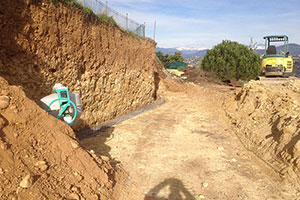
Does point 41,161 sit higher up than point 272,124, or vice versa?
point 41,161

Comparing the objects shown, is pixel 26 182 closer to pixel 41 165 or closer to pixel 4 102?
pixel 41 165

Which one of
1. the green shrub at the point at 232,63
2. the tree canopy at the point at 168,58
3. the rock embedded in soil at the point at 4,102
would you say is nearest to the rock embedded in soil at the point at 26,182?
the rock embedded in soil at the point at 4,102

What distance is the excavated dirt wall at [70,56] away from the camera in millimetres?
4914

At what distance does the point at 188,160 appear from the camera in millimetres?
5504

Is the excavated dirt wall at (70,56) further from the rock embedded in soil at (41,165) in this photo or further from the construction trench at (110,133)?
the rock embedded in soil at (41,165)

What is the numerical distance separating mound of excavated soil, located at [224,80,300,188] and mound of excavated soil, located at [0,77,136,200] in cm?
369

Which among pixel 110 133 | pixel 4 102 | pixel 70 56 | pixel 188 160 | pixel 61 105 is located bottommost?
pixel 110 133

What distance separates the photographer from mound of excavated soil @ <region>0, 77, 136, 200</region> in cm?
254

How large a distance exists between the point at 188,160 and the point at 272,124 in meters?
3.43

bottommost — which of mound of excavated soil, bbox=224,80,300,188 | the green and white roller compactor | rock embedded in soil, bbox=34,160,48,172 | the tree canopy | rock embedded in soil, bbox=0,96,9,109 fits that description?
mound of excavated soil, bbox=224,80,300,188

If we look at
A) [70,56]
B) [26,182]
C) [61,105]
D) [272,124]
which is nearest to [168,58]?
[272,124]

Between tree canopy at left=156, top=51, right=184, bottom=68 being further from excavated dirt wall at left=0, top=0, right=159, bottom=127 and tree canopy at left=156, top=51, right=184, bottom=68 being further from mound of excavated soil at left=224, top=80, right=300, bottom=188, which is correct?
mound of excavated soil at left=224, top=80, right=300, bottom=188

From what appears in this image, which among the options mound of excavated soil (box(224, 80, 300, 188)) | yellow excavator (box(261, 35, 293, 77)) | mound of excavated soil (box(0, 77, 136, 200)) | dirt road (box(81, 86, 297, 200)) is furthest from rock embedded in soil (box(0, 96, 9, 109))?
yellow excavator (box(261, 35, 293, 77))

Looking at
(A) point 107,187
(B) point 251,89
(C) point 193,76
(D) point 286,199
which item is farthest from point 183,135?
(C) point 193,76
